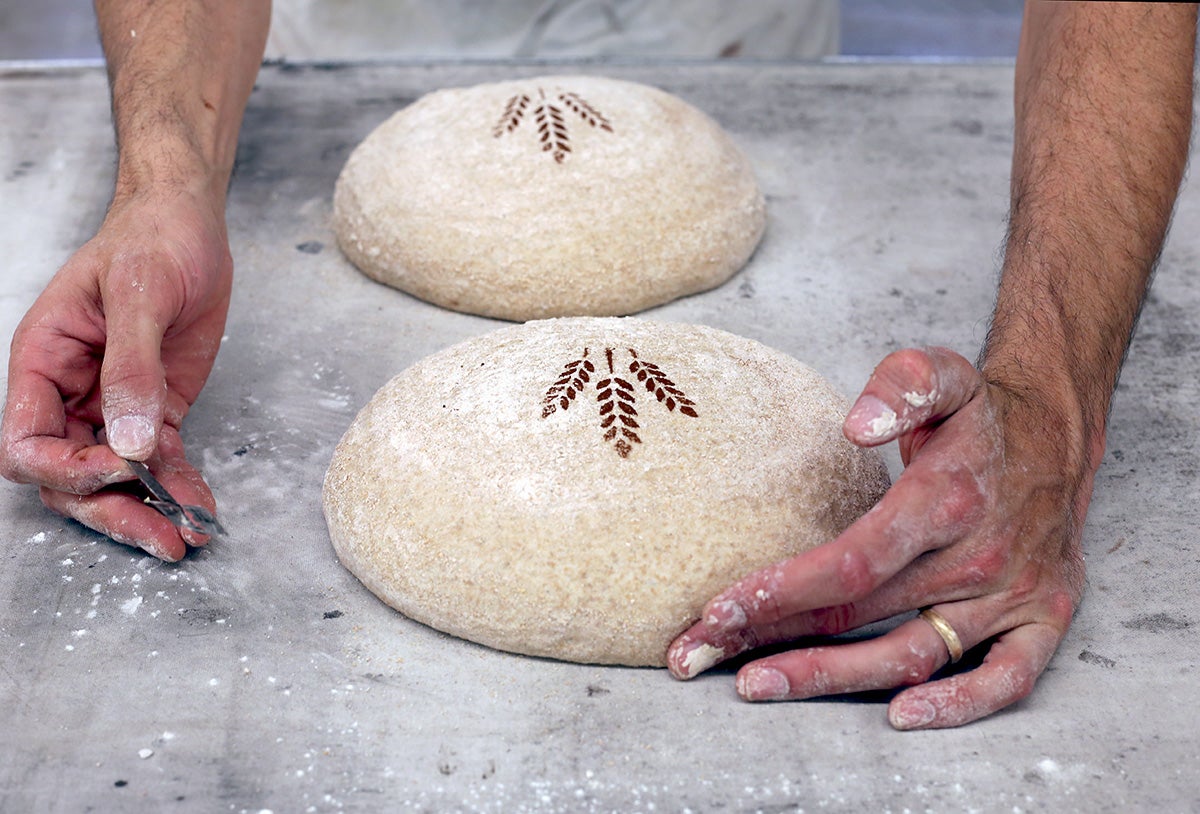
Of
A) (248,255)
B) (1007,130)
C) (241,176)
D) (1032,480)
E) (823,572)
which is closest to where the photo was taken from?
(823,572)

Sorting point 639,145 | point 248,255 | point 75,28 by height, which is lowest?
point 75,28

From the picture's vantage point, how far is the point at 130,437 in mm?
1853

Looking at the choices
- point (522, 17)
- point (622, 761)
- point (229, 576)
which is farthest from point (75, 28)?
point (622, 761)

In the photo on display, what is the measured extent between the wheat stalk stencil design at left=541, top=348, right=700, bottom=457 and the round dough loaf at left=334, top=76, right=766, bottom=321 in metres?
0.71

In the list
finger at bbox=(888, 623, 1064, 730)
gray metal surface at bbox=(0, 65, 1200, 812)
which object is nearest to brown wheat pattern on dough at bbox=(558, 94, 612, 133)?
gray metal surface at bbox=(0, 65, 1200, 812)

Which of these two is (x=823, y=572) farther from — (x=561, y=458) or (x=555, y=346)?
(x=555, y=346)

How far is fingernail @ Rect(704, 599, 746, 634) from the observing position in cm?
162

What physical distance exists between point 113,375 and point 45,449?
202mm

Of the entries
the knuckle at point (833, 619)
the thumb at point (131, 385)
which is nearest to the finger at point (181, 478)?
the thumb at point (131, 385)

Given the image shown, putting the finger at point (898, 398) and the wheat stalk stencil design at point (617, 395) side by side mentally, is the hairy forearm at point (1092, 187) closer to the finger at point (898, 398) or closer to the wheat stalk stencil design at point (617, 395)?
the finger at point (898, 398)

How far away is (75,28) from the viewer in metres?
7.04

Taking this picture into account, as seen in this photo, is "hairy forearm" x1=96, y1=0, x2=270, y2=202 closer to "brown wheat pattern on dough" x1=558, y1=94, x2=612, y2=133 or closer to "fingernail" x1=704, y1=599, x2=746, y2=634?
"brown wheat pattern on dough" x1=558, y1=94, x2=612, y2=133

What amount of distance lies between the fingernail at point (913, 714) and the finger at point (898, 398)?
1.21ft

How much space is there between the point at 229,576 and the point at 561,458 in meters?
0.62
